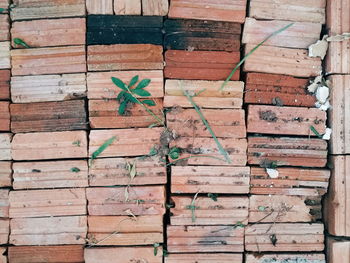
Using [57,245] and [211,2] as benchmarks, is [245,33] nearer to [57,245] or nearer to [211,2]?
[211,2]

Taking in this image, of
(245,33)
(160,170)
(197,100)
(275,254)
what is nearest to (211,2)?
(245,33)

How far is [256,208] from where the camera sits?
263 cm

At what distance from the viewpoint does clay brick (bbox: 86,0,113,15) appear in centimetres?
252

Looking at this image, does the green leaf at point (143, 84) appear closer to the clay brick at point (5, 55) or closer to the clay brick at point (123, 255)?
the clay brick at point (5, 55)

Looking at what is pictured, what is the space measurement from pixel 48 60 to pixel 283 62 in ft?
5.81

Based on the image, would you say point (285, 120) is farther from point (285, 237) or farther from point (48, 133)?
point (48, 133)

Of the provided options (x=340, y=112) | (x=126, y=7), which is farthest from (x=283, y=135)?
(x=126, y=7)

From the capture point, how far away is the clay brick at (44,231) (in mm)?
2586

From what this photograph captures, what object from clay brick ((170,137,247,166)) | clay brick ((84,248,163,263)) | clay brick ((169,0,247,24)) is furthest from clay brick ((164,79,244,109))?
clay brick ((84,248,163,263))

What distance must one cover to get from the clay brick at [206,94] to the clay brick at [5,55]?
1209 mm

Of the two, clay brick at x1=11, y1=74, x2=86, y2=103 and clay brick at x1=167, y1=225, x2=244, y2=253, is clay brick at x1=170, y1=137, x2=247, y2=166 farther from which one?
clay brick at x1=11, y1=74, x2=86, y2=103

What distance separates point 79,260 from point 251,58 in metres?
2.02

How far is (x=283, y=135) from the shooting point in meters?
2.67

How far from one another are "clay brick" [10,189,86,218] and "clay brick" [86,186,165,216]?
0.08 metres
